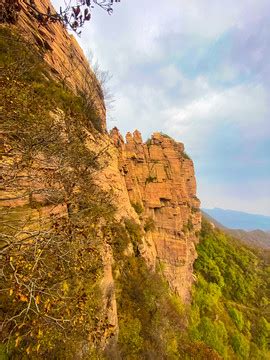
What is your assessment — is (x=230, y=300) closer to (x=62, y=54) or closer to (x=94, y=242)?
(x=94, y=242)

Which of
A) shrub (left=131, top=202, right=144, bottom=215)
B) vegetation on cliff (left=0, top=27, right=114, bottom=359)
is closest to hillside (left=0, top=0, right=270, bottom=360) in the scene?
vegetation on cliff (left=0, top=27, right=114, bottom=359)

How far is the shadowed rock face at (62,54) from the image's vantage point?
16.1 metres

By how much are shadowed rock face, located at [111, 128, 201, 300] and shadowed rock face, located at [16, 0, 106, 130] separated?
38.7 ft

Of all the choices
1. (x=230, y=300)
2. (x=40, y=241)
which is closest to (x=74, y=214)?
→ (x=40, y=241)

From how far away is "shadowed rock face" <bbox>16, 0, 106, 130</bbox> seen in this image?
53.0 ft

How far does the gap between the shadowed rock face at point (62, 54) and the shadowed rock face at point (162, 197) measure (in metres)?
11.8

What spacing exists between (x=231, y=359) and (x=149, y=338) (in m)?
23.9

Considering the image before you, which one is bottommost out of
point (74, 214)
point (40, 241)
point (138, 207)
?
point (40, 241)

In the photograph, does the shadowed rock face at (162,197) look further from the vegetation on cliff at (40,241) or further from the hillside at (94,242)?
the vegetation on cliff at (40,241)

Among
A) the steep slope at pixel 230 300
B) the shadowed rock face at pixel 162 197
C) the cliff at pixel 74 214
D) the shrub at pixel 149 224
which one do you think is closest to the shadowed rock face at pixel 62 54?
the cliff at pixel 74 214

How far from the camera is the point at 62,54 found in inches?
796

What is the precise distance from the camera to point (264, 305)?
44.8 m

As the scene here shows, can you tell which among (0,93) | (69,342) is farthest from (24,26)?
(69,342)

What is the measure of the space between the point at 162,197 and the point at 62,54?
26037 millimetres
